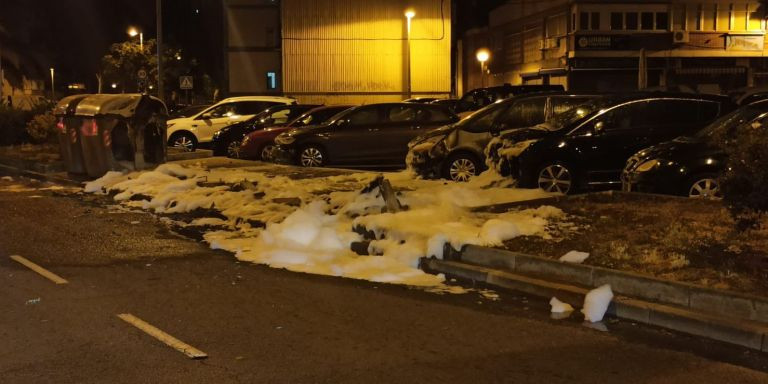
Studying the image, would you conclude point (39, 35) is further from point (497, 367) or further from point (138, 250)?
point (497, 367)

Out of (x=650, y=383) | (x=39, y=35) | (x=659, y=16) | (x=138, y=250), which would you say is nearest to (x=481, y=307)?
(x=650, y=383)

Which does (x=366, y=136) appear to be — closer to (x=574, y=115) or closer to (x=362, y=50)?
(x=574, y=115)

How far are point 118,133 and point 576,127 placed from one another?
972 centimetres

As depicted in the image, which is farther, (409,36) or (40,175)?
(409,36)

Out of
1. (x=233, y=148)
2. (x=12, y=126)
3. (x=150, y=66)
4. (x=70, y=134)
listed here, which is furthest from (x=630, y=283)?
(x=150, y=66)

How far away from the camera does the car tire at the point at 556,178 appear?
11.6 metres

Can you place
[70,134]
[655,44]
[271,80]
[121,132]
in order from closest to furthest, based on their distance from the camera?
1. [121,132]
2. [70,134]
3. [655,44]
4. [271,80]

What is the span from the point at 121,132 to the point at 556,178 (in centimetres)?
951

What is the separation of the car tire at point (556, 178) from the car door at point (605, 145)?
0.66 ft

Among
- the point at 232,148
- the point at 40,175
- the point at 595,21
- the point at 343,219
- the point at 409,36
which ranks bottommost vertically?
Answer: the point at 343,219

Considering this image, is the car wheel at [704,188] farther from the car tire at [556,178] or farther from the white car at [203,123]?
the white car at [203,123]

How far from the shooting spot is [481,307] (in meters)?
6.60

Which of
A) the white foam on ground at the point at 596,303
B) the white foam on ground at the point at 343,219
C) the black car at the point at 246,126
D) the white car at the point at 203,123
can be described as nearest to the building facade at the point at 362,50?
the white car at the point at 203,123

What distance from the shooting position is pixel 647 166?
1042 cm
